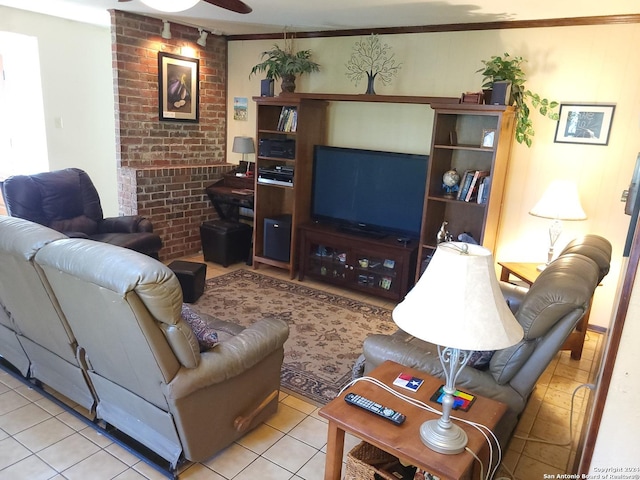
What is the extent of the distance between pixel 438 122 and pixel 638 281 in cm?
278

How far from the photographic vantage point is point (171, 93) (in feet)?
15.6

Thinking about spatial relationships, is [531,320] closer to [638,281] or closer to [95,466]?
[638,281]

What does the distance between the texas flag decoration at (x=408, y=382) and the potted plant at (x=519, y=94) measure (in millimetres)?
2457

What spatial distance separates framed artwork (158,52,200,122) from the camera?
4.64 meters

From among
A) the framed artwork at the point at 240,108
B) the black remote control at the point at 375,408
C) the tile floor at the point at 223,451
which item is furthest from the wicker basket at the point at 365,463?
the framed artwork at the point at 240,108

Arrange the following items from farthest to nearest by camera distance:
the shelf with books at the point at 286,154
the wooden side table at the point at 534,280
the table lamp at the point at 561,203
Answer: the shelf with books at the point at 286,154, the table lamp at the point at 561,203, the wooden side table at the point at 534,280

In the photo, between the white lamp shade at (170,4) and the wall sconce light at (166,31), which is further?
the wall sconce light at (166,31)

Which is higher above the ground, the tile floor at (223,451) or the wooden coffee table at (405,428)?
the wooden coffee table at (405,428)

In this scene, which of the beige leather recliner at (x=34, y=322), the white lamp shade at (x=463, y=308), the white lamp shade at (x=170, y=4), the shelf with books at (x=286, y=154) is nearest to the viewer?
the white lamp shade at (x=463, y=308)

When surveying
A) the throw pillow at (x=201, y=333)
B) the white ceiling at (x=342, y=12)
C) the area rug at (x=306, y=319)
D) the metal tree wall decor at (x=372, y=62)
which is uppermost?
the white ceiling at (x=342, y=12)

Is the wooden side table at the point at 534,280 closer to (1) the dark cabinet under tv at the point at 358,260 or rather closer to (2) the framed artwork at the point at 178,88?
(1) the dark cabinet under tv at the point at 358,260

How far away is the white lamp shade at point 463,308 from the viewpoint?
1273mm

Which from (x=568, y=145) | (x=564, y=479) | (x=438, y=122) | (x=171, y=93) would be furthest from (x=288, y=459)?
(x=171, y=93)

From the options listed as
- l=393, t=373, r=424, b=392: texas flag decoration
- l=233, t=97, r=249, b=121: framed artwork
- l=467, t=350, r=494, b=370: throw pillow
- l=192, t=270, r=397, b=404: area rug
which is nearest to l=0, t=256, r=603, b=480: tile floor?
l=192, t=270, r=397, b=404: area rug
